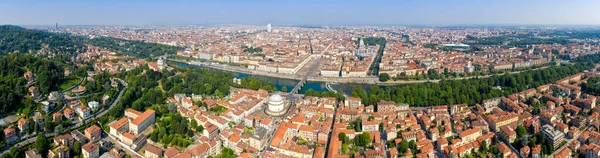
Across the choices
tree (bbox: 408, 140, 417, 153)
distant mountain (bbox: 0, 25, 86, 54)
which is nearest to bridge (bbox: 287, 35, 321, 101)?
tree (bbox: 408, 140, 417, 153)

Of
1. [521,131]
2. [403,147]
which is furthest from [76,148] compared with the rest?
[521,131]

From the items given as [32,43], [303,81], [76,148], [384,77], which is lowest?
[76,148]

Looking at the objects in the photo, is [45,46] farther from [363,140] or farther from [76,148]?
[363,140]

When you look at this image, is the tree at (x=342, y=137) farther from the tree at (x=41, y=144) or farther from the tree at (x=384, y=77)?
the tree at (x=384, y=77)

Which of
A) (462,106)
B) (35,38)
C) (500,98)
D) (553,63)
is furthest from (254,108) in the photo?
(35,38)

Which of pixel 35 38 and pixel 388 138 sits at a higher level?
pixel 35 38

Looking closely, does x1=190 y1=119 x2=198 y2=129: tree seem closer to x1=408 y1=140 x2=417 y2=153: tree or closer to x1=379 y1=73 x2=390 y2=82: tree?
x1=408 y1=140 x2=417 y2=153: tree

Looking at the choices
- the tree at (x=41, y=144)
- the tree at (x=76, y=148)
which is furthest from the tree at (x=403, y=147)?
the tree at (x=41, y=144)

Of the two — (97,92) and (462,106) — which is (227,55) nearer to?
(97,92)
